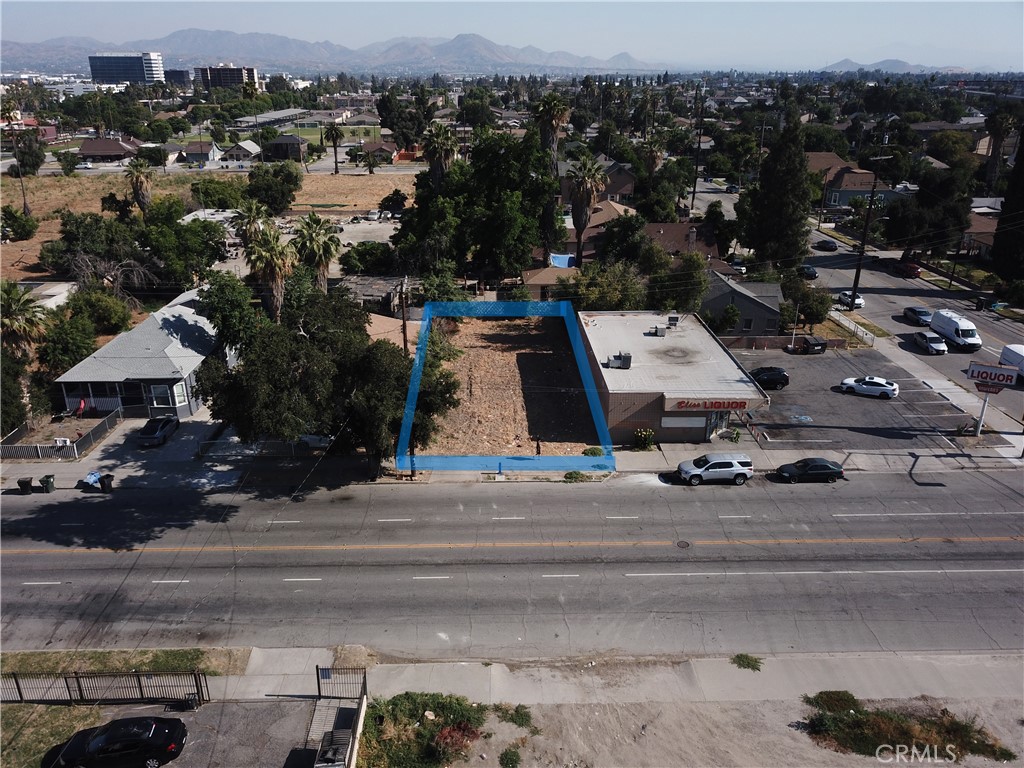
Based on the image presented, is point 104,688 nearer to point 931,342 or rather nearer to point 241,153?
point 931,342

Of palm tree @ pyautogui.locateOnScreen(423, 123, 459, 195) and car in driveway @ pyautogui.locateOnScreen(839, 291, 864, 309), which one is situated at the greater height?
palm tree @ pyautogui.locateOnScreen(423, 123, 459, 195)

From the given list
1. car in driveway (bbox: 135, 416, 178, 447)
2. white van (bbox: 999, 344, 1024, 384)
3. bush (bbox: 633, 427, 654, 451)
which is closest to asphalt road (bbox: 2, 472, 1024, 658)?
bush (bbox: 633, 427, 654, 451)

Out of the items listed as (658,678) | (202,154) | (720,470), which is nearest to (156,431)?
(658,678)

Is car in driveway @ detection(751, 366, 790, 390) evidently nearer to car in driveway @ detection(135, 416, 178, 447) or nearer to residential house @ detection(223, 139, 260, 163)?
car in driveway @ detection(135, 416, 178, 447)

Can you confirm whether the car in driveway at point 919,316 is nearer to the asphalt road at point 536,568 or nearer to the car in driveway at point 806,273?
the car in driveway at point 806,273

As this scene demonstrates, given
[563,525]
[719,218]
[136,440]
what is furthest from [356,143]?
[563,525]

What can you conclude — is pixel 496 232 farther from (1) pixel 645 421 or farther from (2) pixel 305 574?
(2) pixel 305 574
